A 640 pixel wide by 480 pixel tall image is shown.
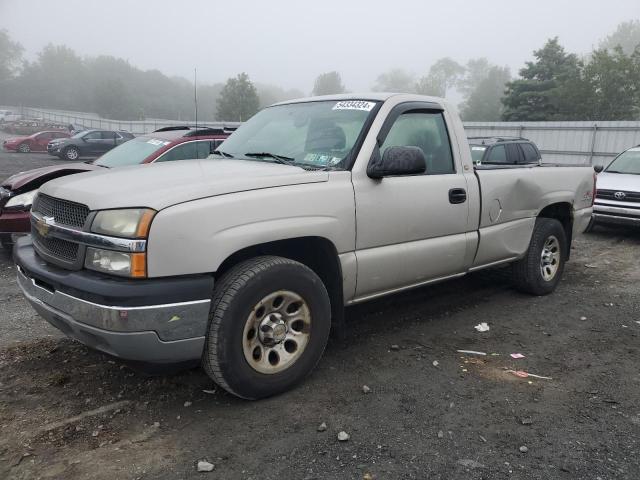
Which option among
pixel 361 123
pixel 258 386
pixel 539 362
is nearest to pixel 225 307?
pixel 258 386

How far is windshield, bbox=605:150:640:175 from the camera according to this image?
31.6 ft

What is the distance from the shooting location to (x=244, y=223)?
2.97m

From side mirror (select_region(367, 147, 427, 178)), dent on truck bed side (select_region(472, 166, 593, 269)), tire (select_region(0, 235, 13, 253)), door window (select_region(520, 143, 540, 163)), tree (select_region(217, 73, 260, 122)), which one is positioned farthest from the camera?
tree (select_region(217, 73, 260, 122))

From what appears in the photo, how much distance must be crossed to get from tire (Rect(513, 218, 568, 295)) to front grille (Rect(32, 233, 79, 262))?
160 inches

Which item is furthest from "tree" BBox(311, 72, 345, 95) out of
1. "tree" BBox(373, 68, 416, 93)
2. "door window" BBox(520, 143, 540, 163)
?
"door window" BBox(520, 143, 540, 163)

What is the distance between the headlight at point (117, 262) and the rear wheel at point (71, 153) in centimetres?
2475

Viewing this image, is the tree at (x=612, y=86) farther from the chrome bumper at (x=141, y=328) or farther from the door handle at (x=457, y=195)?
the chrome bumper at (x=141, y=328)

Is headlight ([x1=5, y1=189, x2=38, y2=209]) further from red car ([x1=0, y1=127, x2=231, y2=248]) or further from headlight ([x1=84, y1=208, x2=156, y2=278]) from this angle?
headlight ([x1=84, y1=208, x2=156, y2=278])

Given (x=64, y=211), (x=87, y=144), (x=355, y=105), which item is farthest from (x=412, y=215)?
(x=87, y=144)

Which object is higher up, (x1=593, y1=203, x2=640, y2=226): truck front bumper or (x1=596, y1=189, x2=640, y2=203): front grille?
(x1=596, y1=189, x2=640, y2=203): front grille

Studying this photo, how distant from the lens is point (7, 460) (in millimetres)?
2633

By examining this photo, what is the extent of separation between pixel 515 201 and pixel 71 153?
24.6 m

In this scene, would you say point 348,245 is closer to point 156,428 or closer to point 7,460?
point 156,428

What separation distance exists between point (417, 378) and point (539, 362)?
102 cm
